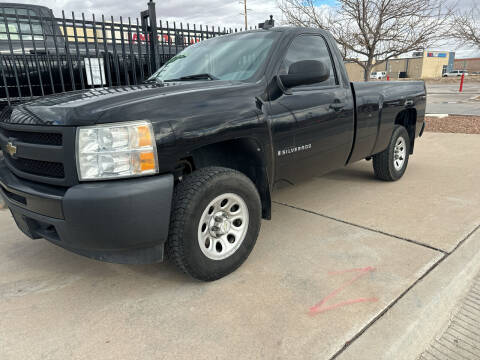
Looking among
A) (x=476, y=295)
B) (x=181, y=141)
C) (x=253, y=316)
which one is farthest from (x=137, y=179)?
(x=476, y=295)

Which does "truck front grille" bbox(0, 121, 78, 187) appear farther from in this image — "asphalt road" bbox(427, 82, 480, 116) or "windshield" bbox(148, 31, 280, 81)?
"asphalt road" bbox(427, 82, 480, 116)

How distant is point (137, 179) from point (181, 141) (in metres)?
0.37

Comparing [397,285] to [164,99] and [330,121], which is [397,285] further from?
[164,99]

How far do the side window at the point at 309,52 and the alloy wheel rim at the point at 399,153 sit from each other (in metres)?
1.75

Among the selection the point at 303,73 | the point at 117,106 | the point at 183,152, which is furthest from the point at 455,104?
the point at 117,106

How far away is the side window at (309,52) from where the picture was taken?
10.6ft

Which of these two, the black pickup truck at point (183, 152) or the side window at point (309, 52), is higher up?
the side window at point (309, 52)

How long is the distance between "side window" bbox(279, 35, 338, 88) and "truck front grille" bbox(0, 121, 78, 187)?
180 centimetres

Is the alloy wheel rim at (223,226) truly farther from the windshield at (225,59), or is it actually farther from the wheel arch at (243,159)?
the windshield at (225,59)

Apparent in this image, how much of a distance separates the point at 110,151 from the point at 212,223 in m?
0.89

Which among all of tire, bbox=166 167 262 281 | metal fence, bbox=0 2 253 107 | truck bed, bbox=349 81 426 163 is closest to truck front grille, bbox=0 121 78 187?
tire, bbox=166 167 262 281

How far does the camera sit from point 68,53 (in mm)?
5961

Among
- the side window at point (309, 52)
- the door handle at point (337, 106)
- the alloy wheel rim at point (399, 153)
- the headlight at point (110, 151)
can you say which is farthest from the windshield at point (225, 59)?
the alloy wheel rim at point (399, 153)

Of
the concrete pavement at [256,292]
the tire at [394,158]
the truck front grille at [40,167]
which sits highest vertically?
the truck front grille at [40,167]
